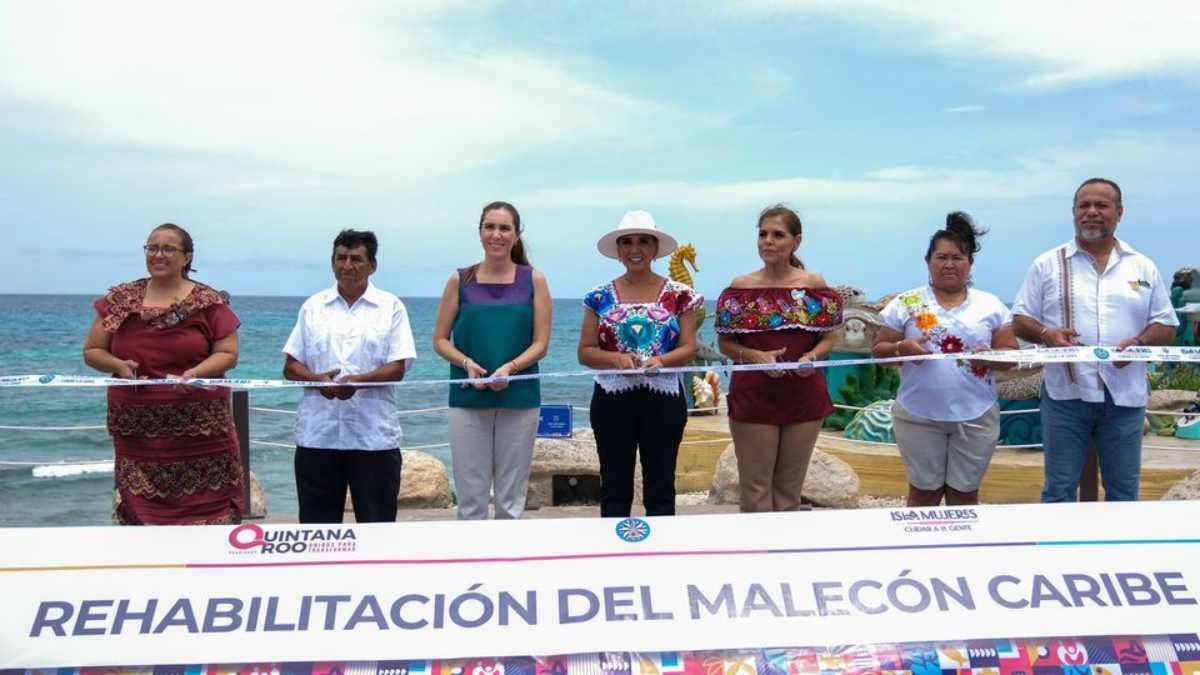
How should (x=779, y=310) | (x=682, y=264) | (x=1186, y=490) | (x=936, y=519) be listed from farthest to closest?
1. (x=682, y=264)
2. (x=1186, y=490)
3. (x=779, y=310)
4. (x=936, y=519)

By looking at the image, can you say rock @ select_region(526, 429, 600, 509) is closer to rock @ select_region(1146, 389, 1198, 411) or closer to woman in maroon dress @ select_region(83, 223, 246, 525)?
woman in maroon dress @ select_region(83, 223, 246, 525)

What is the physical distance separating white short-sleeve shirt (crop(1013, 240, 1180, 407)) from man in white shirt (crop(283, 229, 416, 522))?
2.81 meters

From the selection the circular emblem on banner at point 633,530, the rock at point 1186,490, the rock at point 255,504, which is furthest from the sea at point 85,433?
the rock at point 1186,490

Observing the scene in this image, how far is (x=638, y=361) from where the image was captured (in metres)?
4.17

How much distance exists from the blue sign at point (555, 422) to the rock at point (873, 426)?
628cm

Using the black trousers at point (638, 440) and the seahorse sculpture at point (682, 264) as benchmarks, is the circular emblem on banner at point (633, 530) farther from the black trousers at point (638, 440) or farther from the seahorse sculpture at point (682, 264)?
the seahorse sculpture at point (682, 264)

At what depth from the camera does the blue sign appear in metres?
5.71

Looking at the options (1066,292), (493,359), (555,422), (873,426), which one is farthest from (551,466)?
(873,426)

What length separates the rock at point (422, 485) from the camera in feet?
26.2

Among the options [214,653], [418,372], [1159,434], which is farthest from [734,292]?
[418,372]

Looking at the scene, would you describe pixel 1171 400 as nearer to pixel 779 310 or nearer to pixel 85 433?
pixel 779 310

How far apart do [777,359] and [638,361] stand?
60 centimetres

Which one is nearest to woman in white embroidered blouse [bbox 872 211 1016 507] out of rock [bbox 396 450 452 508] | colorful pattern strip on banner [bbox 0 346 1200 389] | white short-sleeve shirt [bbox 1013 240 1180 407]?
colorful pattern strip on banner [bbox 0 346 1200 389]

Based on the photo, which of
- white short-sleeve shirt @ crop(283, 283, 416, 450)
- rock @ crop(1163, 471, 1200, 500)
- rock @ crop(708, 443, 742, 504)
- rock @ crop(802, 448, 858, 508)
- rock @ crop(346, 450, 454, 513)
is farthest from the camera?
rock @ crop(346, 450, 454, 513)
